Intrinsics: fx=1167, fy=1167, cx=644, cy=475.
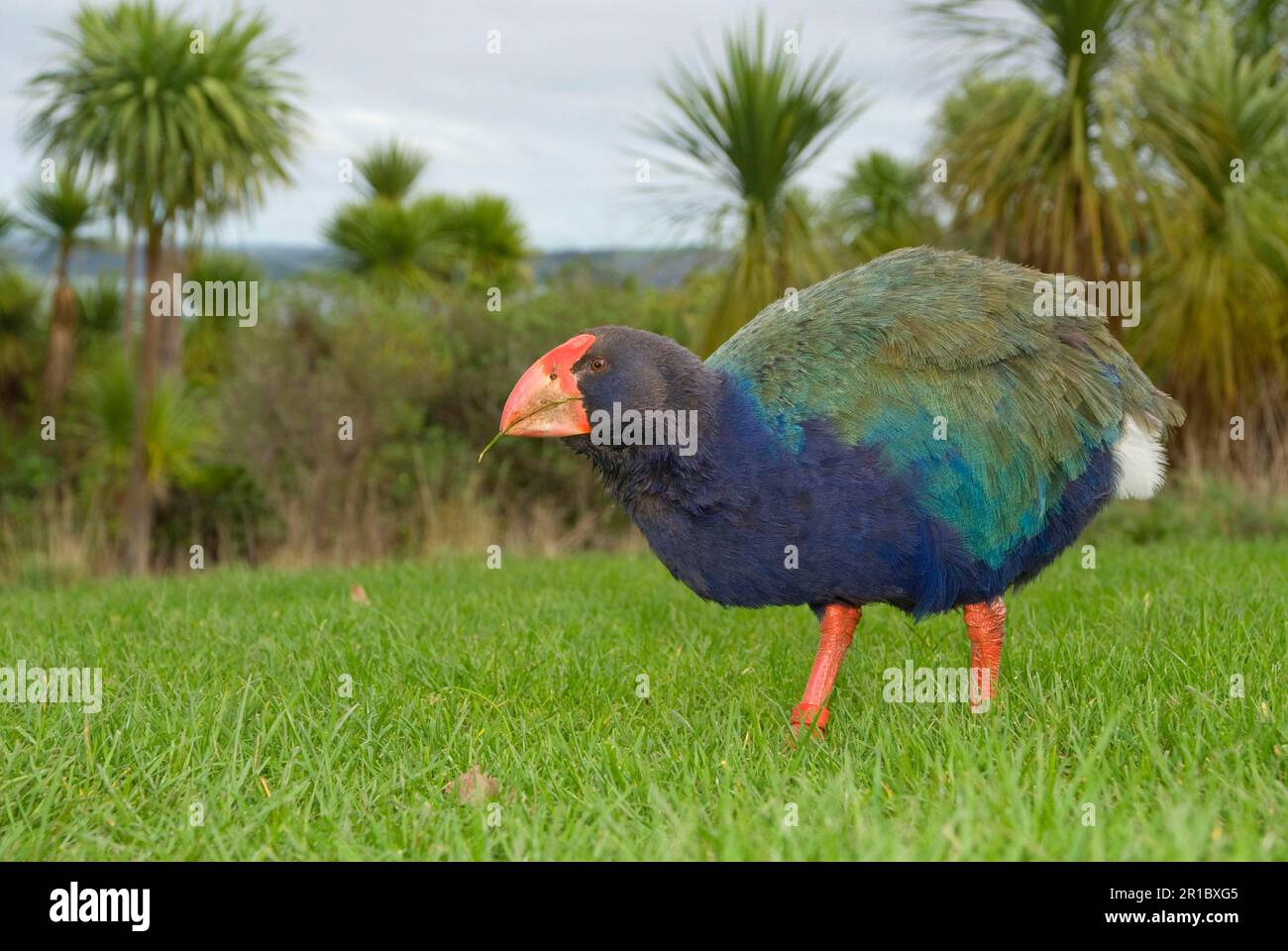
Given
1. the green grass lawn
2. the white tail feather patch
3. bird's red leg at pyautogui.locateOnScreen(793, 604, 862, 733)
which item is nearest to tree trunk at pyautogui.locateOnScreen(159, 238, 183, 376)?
the green grass lawn

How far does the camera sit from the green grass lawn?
87.7 inches

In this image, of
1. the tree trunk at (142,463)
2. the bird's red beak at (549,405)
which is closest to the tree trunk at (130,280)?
the tree trunk at (142,463)

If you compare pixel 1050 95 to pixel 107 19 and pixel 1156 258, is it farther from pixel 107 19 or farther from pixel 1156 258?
pixel 107 19

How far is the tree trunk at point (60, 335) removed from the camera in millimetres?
18859

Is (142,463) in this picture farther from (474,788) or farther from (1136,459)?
(1136,459)

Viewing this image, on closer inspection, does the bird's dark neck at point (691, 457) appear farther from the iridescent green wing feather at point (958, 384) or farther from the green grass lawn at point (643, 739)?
the green grass lawn at point (643, 739)

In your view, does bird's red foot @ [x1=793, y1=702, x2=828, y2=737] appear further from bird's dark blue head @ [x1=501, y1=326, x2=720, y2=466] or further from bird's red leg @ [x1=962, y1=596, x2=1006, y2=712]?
bird's dark blue head @ [x1=501, y1=326, x2=720, y2=466]

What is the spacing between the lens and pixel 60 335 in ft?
63.9

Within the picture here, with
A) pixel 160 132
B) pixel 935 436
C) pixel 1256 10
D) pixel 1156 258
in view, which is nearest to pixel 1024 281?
pixel 935 436

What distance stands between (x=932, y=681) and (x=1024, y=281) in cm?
119

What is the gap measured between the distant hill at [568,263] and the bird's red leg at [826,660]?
6.26 metres

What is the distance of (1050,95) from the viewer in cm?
917

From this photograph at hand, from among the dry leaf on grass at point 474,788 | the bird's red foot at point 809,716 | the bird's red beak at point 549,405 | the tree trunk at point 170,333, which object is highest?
the tree trunk at point 170,333
